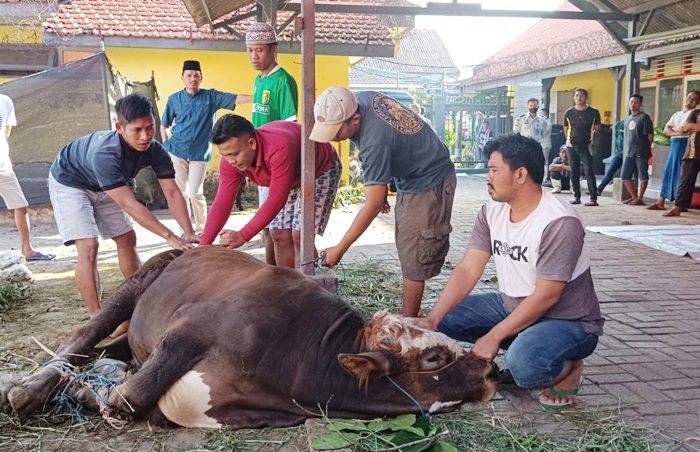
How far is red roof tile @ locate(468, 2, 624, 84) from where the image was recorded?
55.4 ft

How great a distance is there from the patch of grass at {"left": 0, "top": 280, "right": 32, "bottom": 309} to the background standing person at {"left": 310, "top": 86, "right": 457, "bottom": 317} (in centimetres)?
302

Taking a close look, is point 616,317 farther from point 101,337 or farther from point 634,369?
point 101,337

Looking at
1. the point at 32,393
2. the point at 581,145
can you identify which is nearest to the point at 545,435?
the point at 32,393

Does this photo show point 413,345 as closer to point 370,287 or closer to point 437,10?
point 370,287

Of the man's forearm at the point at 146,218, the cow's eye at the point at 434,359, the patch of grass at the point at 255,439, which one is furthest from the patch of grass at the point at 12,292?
Answer: the cow's eye at the point at 434,359

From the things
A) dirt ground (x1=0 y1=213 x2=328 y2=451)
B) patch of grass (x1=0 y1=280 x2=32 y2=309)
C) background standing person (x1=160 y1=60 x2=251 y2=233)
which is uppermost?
background standing person (x1=160 y1=60 x2=251 y2=233)

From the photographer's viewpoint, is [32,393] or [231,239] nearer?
[32,393]

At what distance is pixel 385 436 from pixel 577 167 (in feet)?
35.1

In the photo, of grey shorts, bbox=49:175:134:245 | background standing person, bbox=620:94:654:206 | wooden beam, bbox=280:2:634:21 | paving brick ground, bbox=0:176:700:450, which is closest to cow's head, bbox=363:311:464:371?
paving brick ground, bbox=0:176:700:450

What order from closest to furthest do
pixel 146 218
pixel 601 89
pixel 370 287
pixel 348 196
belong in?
pixel 146 218 < pixel 370 287 < pixel 348 196 < pixel 601 89

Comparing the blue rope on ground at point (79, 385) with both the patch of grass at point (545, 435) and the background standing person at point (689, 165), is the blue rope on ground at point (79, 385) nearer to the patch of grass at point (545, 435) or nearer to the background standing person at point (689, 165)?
the patch of grass at point (545, 435)

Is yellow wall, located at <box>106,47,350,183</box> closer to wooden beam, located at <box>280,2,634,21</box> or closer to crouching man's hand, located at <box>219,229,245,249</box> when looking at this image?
wooden beam, located at <box>280,2,634,21</box>

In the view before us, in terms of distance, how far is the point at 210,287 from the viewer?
12.9 ft

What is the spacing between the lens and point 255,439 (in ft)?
10.5
